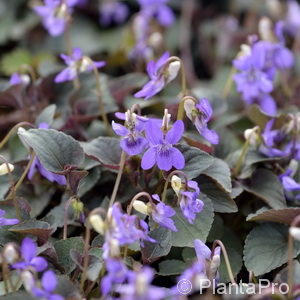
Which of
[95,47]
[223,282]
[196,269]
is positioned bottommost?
[95,47]

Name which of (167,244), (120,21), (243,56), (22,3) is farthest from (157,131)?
(22,3)

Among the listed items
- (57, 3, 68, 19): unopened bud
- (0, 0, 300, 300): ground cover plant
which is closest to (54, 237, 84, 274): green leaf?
(0, 0, 300, 300): ground cover plant

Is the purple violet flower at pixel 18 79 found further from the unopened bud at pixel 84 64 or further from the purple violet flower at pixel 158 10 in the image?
the purple violet flower at pixel 158 10

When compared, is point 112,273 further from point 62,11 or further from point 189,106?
point 62,11

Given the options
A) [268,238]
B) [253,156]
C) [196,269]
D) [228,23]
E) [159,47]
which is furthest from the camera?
[228,23]

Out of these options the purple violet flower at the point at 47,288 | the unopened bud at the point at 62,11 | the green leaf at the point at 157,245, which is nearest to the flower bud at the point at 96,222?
the purple violet flower at the point at 47,288

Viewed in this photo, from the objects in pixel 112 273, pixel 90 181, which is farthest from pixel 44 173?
pixel 112 273

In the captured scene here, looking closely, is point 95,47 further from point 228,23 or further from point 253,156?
point 253,156
